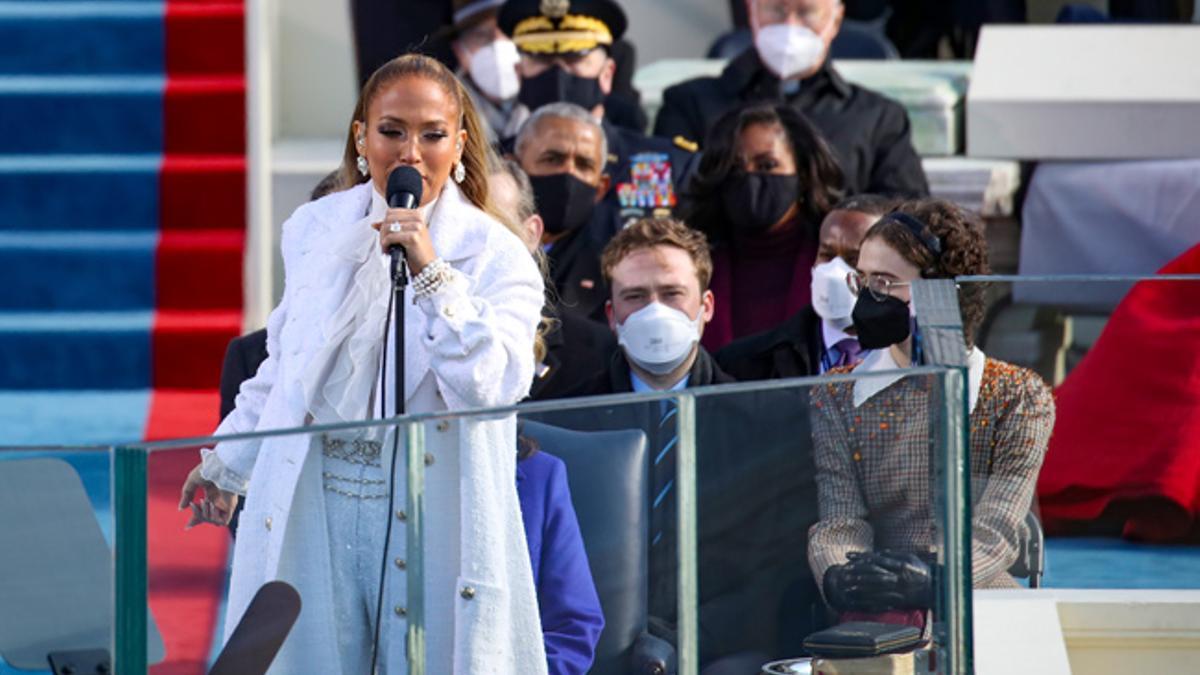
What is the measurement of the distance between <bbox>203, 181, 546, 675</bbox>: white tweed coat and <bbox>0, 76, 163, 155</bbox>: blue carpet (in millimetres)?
5203

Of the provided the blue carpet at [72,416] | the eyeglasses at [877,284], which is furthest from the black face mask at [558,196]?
the blue carpet at [72,416]

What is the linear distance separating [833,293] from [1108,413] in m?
0.70

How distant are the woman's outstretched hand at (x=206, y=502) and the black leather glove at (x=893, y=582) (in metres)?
0.83

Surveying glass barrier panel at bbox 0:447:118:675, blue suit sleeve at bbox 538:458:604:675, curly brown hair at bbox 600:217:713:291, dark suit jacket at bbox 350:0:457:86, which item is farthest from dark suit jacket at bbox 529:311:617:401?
dark suit jacket at bbox 350:0:457:86

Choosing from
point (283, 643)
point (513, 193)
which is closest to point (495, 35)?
point (513, 193)

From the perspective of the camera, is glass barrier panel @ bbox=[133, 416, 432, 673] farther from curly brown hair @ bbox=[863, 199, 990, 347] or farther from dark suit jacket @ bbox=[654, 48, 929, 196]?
dark suit jacket @ bbox=[654, 48, 929, 196]

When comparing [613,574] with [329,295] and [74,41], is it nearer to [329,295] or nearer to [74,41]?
[329,295]

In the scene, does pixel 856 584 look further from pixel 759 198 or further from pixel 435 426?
pixel 759 198

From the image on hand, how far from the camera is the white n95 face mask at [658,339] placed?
429cm

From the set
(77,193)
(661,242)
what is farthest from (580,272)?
(77,193)

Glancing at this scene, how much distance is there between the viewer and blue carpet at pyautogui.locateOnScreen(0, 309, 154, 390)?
7.55 metres

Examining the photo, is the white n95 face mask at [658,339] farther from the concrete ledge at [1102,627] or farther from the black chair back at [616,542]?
the black chair back at [616,542]

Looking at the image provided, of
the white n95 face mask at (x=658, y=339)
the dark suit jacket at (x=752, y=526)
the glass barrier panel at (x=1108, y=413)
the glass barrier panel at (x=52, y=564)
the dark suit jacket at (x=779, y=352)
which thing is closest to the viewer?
the glass barrier panel at (x=52, y=564)

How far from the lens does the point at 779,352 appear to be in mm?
4668
